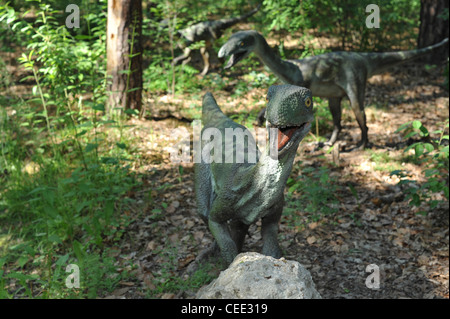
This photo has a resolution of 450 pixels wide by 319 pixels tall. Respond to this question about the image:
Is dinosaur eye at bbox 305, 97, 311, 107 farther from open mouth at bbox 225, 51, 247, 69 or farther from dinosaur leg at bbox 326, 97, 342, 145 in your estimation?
dinosaur leg at bbox 326, 97, 342, 145

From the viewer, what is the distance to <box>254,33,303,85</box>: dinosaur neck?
5.05 m

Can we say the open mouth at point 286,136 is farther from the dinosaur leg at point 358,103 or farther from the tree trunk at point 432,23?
the tree trunk at point 432,23

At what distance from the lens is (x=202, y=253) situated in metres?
4.22

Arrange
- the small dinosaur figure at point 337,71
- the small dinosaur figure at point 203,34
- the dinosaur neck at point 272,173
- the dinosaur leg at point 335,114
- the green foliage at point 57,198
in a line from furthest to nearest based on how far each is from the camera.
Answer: the small dinosaur figure at point 203,34, the dinosaur leg at point 335,114, the small dinosaur figure at point 337,71, the green foliage at point 57,198, the dinosaur neck at point 272,173

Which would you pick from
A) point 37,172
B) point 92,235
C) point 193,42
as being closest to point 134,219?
point 92,235

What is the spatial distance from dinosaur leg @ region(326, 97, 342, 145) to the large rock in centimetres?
424

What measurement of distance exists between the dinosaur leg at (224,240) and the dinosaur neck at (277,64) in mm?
2444

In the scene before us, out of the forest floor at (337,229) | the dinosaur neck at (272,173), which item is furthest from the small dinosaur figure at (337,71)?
the dinosaur neck at (272,173)

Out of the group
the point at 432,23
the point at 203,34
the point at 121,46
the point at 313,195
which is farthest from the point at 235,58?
the point at 432,23

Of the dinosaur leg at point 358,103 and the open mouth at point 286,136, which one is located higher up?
the open mouth at point 286,136

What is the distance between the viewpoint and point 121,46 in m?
6.73

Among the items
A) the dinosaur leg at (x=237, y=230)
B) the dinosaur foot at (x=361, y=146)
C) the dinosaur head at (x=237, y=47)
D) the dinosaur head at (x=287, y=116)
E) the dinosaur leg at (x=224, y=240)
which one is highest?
the dinosaur head at (x=237, y=47)

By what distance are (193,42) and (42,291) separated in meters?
6.36

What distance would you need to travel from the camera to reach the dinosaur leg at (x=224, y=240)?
320 centimetres
